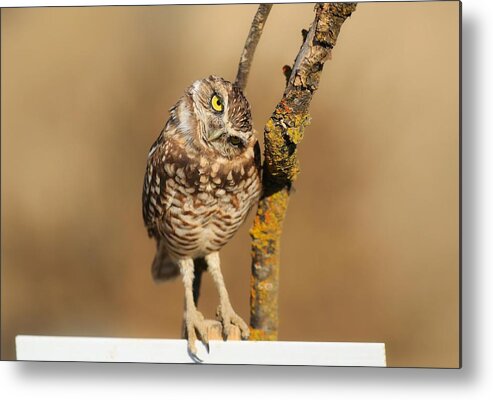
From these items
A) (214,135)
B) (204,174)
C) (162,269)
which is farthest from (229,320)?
(214,135)

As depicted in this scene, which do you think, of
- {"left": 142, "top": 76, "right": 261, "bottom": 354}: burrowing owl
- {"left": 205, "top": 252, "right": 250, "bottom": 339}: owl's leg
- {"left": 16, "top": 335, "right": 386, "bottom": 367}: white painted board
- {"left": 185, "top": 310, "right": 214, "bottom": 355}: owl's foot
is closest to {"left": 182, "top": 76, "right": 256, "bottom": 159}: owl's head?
{"left": 142, "top": 76, "right": 261, "bottom": 354}: burrowing owl

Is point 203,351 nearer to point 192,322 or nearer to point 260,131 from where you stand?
point 192,322

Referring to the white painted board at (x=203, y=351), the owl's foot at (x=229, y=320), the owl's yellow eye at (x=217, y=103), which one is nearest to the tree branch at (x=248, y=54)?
the owl's yellow eye at (x=217, y=103)

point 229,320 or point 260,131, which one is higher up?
point 260,131

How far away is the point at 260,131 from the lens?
1936mm

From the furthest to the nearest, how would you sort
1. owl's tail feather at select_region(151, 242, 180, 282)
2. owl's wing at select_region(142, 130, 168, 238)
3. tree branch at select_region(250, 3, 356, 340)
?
owl's tail feather at select_region(151, 242, 180, 282) → owl's wing at select_region(142, 130, 168, 238) → tree branch at select_region(250, 3, 356, 340)

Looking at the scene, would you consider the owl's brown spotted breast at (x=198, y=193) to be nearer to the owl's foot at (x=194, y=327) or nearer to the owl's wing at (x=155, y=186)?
the owl's wing at (x=155, y=186)

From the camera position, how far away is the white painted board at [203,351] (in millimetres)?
1954

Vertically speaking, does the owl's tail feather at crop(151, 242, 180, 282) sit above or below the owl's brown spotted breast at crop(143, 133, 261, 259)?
below

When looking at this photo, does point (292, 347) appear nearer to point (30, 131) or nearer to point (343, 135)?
point (343, 135)

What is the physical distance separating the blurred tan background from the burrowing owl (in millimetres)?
137

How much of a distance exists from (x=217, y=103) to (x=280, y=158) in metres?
0.24

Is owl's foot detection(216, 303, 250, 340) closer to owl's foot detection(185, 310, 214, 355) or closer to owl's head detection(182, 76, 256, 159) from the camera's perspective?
owl's foot detection(185, 310, 214, 355)

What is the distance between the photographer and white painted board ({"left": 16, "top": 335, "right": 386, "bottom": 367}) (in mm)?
1954
